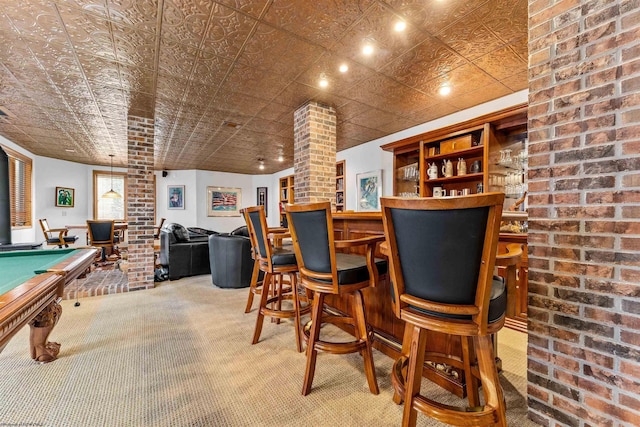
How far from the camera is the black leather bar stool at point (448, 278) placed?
0.92 meters

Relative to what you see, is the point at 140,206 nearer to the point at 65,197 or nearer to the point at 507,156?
the point at 507,156

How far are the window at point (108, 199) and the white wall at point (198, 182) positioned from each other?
0.12m

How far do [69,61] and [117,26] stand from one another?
0.94 meters

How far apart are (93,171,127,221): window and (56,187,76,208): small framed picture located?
527mm

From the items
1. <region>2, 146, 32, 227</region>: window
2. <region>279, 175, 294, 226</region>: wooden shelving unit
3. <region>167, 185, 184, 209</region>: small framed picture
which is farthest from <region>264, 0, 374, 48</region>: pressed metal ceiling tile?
<region>167, 185, 184, 209</region>: small framed picture

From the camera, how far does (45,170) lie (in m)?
6.51

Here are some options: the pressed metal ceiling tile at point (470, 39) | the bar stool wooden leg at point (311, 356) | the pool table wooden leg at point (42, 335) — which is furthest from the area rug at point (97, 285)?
the pressed metal ceiling tile at point (470, 39)

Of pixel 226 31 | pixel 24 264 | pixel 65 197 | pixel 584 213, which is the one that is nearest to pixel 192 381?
pixel 24 264

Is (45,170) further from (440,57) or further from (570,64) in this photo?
(570,64)

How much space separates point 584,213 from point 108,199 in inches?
394

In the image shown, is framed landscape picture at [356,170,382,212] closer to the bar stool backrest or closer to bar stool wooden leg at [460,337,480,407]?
bar stool wooden leg at [460,337,480,407]

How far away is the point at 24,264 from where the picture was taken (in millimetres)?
1975

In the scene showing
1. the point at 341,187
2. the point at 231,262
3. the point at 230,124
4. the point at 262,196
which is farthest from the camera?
the point at 262,196

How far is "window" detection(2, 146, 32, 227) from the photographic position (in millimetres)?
5193
